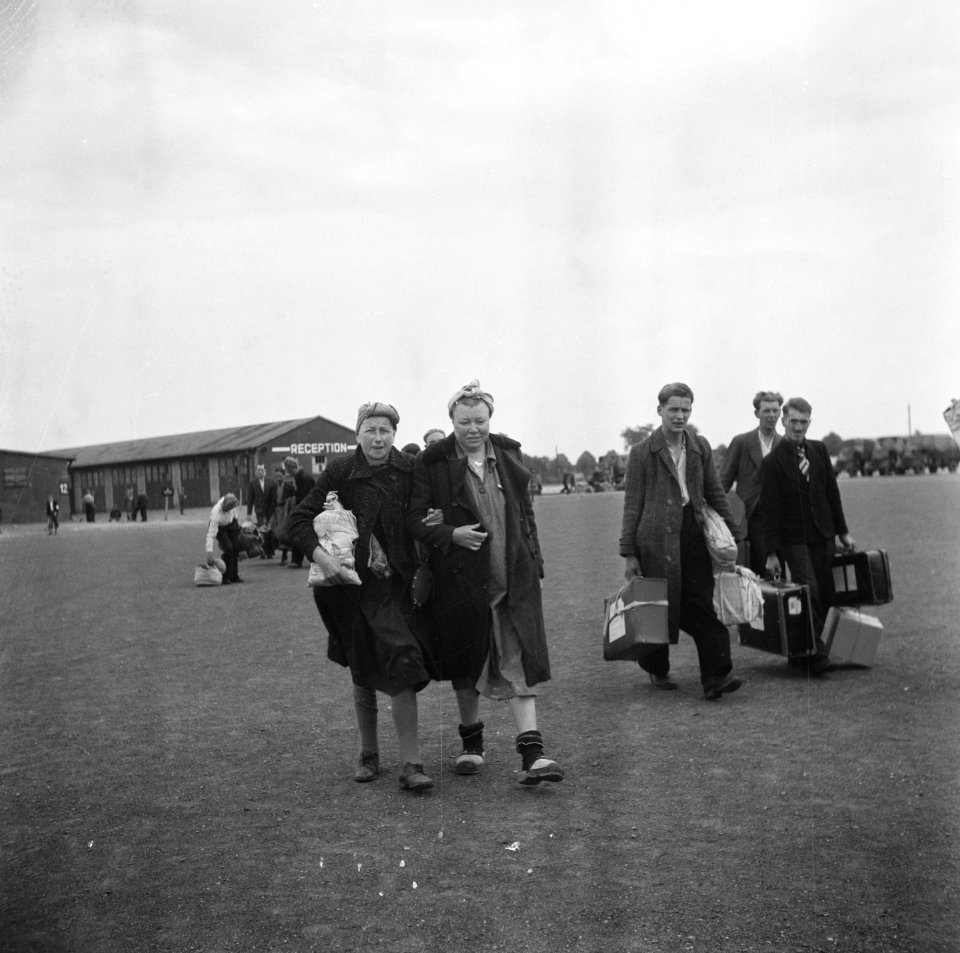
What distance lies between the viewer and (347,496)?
18.1 ft

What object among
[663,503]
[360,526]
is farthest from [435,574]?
[663,503]

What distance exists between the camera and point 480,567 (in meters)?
5.42

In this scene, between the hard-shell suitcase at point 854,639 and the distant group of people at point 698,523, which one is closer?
the distant group of people at point 698,523

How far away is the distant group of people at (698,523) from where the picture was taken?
23.3 ft

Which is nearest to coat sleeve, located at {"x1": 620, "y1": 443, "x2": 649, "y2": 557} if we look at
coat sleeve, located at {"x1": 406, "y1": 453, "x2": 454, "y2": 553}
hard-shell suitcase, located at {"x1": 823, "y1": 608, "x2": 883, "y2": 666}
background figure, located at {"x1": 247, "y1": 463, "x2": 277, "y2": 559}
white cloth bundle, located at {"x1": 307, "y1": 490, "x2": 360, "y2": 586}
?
hard-shell suitcase, located at {"x1": 823, "y1": 608, "x2": 883, "y2": 666}

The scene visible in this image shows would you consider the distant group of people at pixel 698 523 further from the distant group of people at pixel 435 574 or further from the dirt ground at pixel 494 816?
the distant group of people at pixel 435 574

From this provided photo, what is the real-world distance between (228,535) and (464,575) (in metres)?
11.9

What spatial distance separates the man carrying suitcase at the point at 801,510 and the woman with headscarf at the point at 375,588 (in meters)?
3.26

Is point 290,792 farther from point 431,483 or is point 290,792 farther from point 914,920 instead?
point 914,920

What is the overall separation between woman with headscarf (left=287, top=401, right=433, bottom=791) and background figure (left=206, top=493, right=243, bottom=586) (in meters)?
11.2

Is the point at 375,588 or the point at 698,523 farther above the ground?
the point at 698,523

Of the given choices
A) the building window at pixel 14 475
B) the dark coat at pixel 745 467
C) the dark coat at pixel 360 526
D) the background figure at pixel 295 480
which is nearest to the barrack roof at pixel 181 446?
the building window at pixel 14 475

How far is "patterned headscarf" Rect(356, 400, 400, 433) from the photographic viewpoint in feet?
18.1

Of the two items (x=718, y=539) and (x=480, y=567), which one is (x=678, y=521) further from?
(x=480, y=567)
